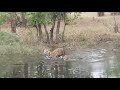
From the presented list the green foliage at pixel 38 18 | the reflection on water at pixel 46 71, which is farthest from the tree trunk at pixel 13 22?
the reflection on water at pixel 46 71

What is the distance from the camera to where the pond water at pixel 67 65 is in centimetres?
481

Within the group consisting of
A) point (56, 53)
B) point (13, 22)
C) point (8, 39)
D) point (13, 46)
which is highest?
point (13, 22)

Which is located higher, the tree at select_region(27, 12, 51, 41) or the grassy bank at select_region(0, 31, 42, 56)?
the tree at select_region(27, 12, 51, 41)

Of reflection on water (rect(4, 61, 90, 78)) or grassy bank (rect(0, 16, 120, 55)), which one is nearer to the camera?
reflection on water (rect(4, 61, 90, 78))

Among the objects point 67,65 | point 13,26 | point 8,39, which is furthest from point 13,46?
point 67,65

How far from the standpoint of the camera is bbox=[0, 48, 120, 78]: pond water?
4.81m

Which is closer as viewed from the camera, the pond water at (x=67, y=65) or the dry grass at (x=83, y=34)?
the pond water at (x=67, y=65)

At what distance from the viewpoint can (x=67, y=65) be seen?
16.1 feet

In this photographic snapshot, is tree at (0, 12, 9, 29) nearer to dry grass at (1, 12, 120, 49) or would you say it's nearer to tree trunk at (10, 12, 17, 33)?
tree trunk at (10, 12, 17, 33)

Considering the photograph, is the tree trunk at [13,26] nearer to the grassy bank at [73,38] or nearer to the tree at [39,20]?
the grassy bank at [73,38]

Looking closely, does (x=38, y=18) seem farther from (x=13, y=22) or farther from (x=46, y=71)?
(x=46, y=71)

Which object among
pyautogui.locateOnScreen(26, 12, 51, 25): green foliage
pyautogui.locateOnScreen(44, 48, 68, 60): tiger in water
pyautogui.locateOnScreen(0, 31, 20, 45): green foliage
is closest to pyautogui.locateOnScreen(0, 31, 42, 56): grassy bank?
pyautogui.locateOnScreen(0, 31, 20, 45): green foliage
